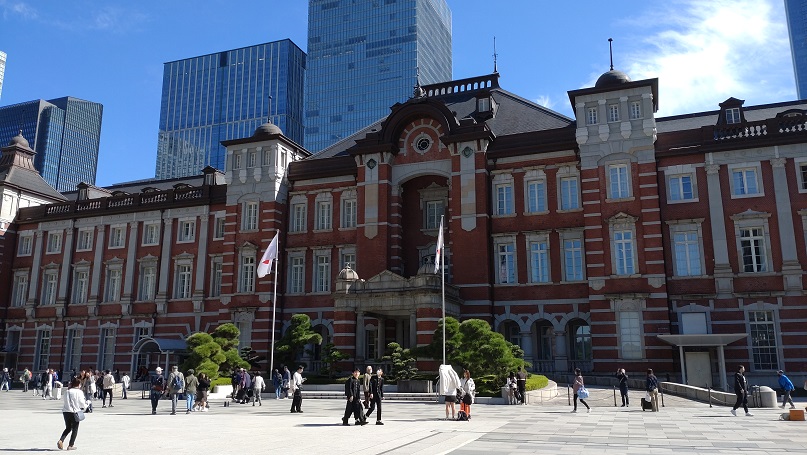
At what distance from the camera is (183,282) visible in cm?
4594

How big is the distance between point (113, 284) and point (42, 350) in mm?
7580

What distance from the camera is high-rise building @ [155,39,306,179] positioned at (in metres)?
160

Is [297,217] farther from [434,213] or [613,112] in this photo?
[613,112]

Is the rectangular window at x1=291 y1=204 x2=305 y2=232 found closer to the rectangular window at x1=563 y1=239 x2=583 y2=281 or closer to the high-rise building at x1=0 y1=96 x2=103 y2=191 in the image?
the rectangular window at x1=563 y1=239 x2=583 y2=281

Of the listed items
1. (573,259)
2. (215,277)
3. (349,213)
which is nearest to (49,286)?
(215,277)

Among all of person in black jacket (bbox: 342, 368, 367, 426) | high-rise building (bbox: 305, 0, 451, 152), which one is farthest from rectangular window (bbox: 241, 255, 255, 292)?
high-rise building (bbox: 305, 0, 451, 152)

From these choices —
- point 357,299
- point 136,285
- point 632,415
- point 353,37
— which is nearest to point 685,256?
point 632,415

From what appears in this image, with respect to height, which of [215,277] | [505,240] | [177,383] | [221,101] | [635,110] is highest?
[221,101]

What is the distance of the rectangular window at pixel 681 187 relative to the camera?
115 ft

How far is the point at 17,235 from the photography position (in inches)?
2061

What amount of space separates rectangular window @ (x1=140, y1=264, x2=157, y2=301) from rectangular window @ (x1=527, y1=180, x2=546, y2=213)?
2673cm

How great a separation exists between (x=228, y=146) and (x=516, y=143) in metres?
19.4

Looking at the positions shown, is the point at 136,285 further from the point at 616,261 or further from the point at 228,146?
the point at 616,261

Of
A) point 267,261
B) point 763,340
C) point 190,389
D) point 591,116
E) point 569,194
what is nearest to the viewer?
point 190,389
